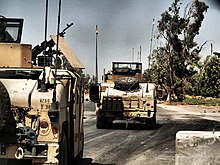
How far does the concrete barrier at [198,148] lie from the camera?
21.3ft

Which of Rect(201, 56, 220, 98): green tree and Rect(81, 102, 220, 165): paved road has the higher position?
Rect(201, 56, 220, 98): green tree

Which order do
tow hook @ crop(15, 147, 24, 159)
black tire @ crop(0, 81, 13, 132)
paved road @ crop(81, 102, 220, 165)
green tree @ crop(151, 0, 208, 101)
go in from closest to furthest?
black tire @ crop(0, 81, 13, 132) < tow hook @ crop(15, 147, 24, 159) < paved road @ crop(81, 102, 220, 165) < green tree @ crop(151, 0, 208, 101)

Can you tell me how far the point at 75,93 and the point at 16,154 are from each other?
1873mm

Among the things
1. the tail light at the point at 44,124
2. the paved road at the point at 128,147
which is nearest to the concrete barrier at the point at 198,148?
the tail light at the point at 44,124

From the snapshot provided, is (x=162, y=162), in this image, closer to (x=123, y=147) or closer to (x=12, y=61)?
(x=123, y=147)

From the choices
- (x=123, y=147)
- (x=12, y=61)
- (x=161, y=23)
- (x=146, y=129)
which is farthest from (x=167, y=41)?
(x=12, y=61)

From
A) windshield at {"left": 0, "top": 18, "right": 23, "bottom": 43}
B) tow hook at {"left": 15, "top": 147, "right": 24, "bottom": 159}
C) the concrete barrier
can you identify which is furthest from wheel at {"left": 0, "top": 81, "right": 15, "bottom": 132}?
windshield at {"left": 0, "top": 18, "right": 23, "bottom": 43}

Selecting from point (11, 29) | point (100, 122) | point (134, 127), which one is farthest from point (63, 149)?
point (134, 127)

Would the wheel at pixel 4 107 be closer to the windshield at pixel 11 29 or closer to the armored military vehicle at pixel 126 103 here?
the windshield at pixel 11 29

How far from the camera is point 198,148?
6.55m

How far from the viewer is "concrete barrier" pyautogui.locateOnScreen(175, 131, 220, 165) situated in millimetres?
6504

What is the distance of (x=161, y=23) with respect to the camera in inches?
2144

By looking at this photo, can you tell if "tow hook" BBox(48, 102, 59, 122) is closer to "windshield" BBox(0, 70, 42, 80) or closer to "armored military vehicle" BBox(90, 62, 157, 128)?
"windshield" BBox(0, 70, 42, 80)

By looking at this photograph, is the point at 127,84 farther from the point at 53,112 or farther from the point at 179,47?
the point at 179,47
